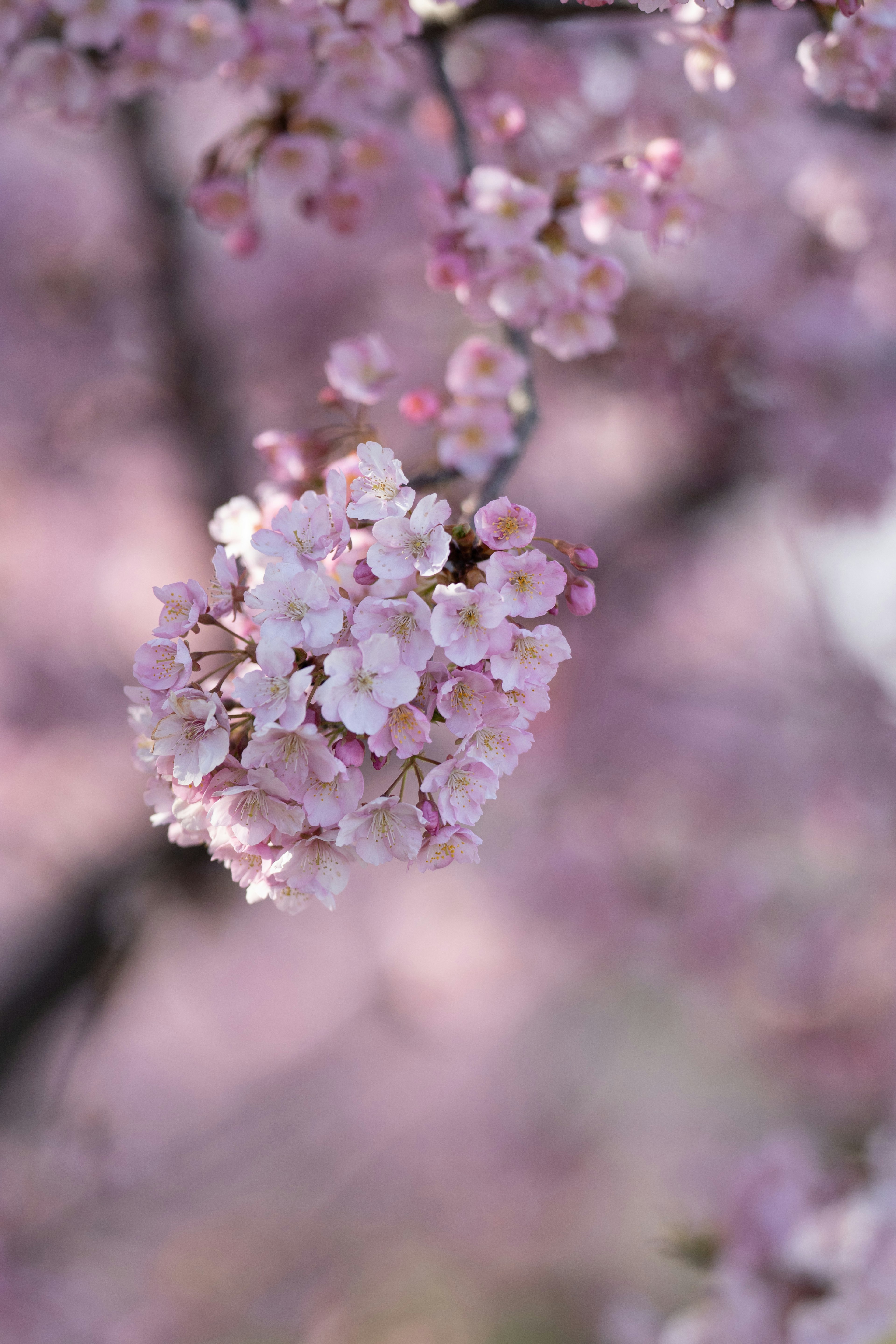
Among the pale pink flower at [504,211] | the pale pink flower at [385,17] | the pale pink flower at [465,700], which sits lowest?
the pale pink flower at [465,700]

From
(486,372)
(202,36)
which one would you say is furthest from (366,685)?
(202,36)

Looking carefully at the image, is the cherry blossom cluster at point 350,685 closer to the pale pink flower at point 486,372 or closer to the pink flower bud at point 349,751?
the pink flower bud at point 349,751

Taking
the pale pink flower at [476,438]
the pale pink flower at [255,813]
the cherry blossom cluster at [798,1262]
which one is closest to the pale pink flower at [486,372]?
the pale pink flower at [476,438]

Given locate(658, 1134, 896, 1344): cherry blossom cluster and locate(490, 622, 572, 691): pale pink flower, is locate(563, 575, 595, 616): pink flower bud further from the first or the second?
locate(658, 1134, 896, 1344): cherry blossom cluster

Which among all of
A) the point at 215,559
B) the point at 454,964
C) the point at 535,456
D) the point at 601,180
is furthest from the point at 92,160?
the point at 454,964

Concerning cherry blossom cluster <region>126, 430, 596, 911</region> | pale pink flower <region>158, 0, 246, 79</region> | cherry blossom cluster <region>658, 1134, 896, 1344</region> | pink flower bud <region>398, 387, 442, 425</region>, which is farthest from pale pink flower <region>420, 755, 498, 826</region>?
cherry blossom cluster <region>658, 1134, 896, 1344</region>

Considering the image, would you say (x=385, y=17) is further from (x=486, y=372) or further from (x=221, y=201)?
(x=486, y=372)

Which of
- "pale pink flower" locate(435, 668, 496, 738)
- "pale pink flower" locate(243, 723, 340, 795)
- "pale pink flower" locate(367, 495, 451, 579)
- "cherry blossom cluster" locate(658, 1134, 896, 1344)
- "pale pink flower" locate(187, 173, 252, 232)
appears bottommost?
"cherry blossom cluster" locate(658, 1134, 896, 1344)
